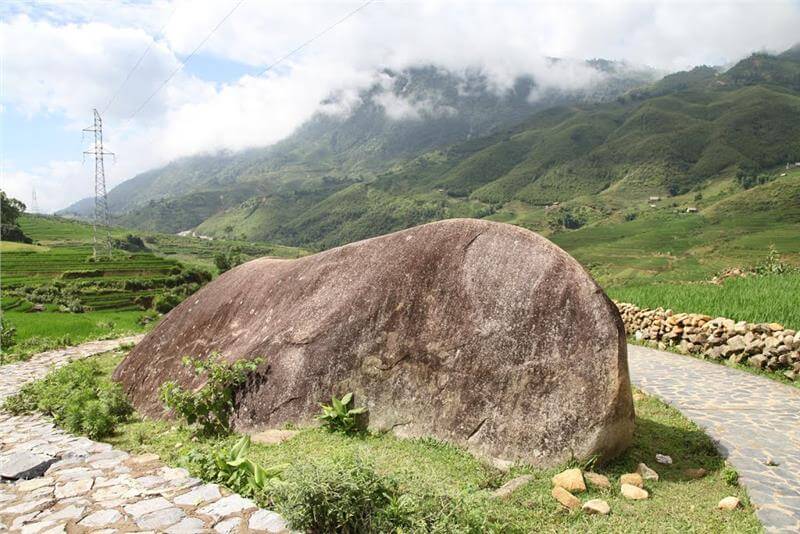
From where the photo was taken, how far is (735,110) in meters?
183

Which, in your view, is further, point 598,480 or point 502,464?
point 502,464

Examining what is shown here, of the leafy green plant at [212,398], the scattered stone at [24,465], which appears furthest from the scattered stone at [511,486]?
the scattered stone at [24,465]

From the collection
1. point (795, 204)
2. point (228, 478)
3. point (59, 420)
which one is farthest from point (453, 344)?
point (795, 204)

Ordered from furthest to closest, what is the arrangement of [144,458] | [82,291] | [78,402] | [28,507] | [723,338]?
[82,291], [723,338], [78,402], [144,458], [28,507]

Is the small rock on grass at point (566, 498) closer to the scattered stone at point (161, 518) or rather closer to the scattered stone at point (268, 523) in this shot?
the scattered stone at point (268, 523)

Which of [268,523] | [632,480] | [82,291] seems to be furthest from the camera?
[82,291]

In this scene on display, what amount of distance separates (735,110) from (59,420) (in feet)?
702

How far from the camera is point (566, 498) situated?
6574 millimetres

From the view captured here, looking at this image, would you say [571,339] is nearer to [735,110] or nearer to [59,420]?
[59,420]

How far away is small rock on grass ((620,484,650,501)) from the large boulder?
61 centimetres

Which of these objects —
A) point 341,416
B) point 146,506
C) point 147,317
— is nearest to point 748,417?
point 341,416

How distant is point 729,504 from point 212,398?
25.8ft

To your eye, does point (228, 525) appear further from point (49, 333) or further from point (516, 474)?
point (49, 333)

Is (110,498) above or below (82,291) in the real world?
below
